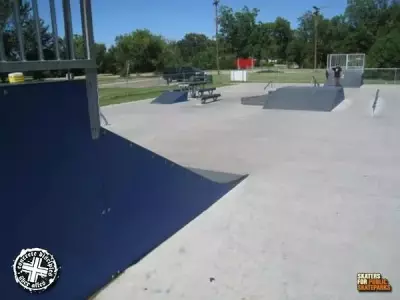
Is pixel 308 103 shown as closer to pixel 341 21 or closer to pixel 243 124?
pixel 243 124

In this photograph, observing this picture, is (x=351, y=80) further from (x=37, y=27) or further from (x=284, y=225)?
(x=37, y=27)

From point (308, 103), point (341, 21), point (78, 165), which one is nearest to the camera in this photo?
point (78, 165)

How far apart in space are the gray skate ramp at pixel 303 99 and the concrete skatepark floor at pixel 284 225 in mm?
5251

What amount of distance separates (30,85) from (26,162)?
1.62 feet

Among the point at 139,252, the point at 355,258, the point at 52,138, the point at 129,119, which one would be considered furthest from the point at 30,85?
the point at 129,119

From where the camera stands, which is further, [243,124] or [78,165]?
[243,124]

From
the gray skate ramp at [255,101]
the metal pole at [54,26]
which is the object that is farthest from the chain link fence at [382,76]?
the metal pole at [54,26]

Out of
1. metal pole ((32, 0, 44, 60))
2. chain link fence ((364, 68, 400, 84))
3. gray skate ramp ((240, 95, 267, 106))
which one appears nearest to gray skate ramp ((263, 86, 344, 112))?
gray skate ramp ((240, 95, 267, 106))

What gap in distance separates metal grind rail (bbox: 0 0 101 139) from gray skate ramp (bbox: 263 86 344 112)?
12.7m

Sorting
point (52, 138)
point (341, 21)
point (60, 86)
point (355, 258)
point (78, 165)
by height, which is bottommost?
point (355, 258)

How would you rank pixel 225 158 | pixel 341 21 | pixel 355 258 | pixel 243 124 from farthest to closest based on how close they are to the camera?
1. pixel 341 21
2. pixel 243 124
3. pixel 225 158
4. pixel 355 258

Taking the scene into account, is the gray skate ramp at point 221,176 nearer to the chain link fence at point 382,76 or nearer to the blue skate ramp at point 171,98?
the blue skate ramp at point 171,98

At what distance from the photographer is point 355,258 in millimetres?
3418

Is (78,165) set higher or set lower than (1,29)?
lower
